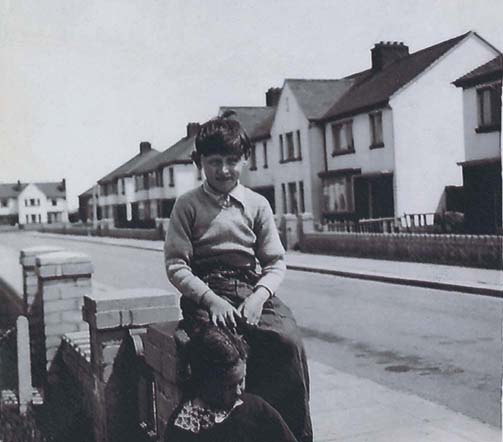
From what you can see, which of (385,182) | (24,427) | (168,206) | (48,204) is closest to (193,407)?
(24,427)

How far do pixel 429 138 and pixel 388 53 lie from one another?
7.24 metres

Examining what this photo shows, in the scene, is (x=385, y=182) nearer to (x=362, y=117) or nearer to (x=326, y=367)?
(x=362, y=117)

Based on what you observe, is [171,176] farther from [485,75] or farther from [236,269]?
[236,269]

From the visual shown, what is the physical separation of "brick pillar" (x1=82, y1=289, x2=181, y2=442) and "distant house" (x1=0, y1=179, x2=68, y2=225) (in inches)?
3793

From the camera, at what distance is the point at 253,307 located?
3.25 meters

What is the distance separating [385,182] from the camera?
2897cm

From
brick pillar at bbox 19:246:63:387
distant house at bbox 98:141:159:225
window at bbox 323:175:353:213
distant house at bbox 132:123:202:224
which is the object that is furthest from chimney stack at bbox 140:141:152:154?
brick pillar at bbox 19:246:63:387

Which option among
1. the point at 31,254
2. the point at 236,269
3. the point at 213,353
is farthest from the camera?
the point at 31,254

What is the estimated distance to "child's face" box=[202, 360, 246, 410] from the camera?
2.92m

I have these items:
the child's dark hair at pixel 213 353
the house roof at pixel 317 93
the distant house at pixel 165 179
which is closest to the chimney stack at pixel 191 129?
the distant house at pixel 165 179

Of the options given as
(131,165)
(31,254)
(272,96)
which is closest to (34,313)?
(31,254)

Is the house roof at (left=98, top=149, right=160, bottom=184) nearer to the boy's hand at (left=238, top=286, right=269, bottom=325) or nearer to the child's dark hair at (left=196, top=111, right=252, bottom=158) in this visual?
the child's dark hair at (left=196, top=111, right=252, bottom=158)

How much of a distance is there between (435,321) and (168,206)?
4979 centimetres

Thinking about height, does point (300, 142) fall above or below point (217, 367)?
above
